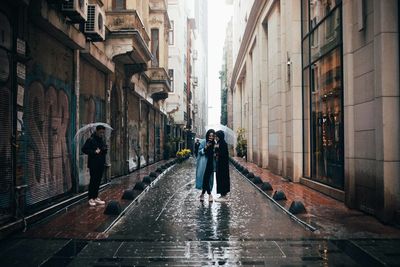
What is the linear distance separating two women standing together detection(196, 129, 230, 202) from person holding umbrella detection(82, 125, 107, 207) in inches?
95.7

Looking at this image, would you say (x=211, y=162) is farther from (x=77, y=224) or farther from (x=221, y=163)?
(x=77, y=224)

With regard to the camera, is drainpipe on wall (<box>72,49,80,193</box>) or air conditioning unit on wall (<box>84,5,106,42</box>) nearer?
drainpipe on wall (<box>72,49,80,193</box>)

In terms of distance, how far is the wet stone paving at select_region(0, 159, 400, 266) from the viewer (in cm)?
514

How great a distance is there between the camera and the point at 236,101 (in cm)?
4806

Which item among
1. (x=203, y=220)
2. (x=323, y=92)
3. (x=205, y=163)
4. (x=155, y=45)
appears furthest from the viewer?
(x=155, y=45)

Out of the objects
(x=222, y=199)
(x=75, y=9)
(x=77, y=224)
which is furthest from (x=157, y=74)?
(x=77, y=224)

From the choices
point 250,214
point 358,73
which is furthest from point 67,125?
point 358,73

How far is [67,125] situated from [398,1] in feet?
24.8

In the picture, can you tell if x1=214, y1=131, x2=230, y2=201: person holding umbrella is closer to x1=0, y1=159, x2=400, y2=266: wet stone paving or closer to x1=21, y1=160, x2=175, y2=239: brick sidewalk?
x1=0, y1=159, x2=400, y2=266: wet stone paving

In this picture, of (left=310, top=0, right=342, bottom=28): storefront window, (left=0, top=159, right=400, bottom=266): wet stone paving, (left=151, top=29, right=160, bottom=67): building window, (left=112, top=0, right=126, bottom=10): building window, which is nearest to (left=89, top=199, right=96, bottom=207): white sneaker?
(left=0, top=159, right=400, bottom=266): wet stone paving

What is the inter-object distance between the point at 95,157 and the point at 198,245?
409 centimetres

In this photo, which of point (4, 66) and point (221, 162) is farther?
point (221, 162)

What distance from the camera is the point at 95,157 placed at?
9.16 meters

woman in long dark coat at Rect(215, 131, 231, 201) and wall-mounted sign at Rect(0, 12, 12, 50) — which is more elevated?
wall-mounted sign at Rect(0, 12, 12, 50)
